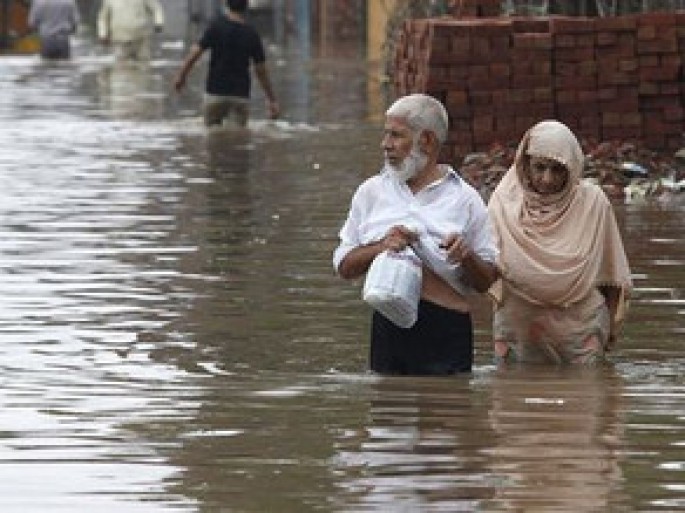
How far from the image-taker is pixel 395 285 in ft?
33.1

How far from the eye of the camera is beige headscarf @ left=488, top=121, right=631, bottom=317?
36.0 feet

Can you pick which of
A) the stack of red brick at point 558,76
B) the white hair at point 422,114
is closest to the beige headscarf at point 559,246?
Answer: the white hair at point 422,114

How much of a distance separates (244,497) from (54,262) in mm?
7173

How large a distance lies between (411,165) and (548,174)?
714 mm

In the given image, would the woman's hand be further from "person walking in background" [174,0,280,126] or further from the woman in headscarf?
"person walking in background" [174,0,280,126]

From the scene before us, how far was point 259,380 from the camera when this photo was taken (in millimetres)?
10867

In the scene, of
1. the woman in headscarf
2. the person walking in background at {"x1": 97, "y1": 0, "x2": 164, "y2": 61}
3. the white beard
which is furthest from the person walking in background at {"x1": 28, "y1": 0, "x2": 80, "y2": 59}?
the white beard

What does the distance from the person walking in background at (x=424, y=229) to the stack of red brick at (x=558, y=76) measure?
9.57m

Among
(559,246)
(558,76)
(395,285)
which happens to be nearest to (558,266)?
(559,246)

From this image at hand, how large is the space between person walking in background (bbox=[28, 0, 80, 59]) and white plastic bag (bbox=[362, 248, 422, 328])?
3728 cm

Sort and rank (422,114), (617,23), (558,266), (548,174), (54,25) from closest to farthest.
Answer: (422,114)
(548,174)
(558,266)
(617,23)
(54,25)

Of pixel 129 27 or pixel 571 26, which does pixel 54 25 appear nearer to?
pixel 129 27

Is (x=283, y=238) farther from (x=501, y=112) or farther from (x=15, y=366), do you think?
(x=15, y=366)

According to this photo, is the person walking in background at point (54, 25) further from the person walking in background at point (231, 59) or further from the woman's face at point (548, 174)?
the woman's face at point (548, 174)
